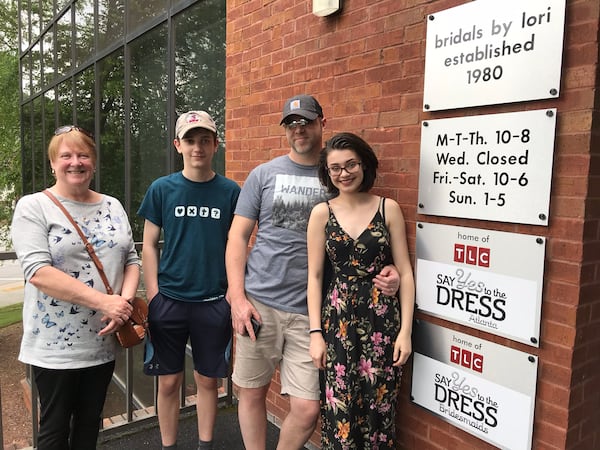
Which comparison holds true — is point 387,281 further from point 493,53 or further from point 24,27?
point 24,27

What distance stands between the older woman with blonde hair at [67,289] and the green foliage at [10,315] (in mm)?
14216

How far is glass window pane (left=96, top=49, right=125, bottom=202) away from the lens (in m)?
7.35

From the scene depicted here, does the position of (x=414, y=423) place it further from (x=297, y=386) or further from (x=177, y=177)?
(x=177, y=177)

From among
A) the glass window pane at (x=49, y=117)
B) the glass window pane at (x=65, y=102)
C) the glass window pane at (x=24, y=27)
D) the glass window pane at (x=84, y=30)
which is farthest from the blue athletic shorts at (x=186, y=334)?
the glass window pane at (x=24, y=27)

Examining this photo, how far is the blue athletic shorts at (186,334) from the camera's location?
8.61ft

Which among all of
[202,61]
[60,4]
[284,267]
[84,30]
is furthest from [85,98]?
[284,267]

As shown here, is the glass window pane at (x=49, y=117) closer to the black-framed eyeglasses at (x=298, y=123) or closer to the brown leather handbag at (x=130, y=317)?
the brown leather handbag at (x=130, y=317)

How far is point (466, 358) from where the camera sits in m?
2.25

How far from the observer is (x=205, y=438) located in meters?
2.85

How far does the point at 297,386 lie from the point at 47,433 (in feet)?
3.76

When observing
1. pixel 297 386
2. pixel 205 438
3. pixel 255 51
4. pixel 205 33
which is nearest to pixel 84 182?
pixel 297 386

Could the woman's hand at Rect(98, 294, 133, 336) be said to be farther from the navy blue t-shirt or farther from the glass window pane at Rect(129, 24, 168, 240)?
the glass window pane at Rect(129, 24, 168, 240)

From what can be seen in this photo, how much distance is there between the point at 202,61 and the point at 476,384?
4229 mm

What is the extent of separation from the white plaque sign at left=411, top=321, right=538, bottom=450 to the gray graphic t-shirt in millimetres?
647
